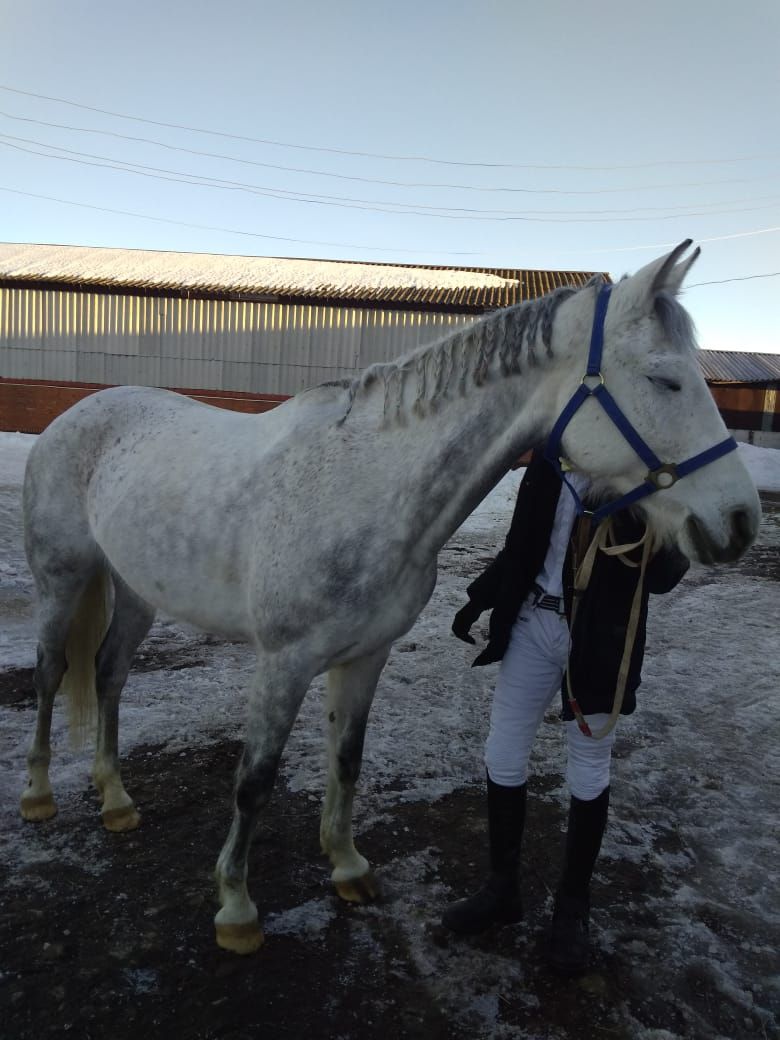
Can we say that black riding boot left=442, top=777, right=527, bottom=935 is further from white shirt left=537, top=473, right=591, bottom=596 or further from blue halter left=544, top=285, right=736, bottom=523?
blue halter left=544, top=285, right=736, bottom=523

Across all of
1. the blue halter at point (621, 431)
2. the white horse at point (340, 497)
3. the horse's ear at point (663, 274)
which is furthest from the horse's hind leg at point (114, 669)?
the horse's ear at point (663, 274)

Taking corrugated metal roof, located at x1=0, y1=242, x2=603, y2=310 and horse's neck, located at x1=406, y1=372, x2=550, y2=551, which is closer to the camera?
horse's neck, located at x1=406, y1=372, x2=550, y2=551

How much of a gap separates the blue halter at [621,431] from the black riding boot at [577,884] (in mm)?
1025

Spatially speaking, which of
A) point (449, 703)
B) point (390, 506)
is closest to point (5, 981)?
point (390, 506)

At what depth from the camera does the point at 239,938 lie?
6.99 feet

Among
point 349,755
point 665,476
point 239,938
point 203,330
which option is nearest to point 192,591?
point 349,755

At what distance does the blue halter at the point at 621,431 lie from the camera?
170cm

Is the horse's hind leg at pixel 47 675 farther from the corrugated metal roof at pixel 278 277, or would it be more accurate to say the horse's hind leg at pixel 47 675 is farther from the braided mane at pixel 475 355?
the corrugated metal roof at pixel 278 277

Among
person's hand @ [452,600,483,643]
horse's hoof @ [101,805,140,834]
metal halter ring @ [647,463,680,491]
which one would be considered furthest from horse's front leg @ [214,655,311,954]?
metal halter ring @ [647,463,680,491]

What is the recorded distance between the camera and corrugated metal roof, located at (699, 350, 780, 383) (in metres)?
30.5

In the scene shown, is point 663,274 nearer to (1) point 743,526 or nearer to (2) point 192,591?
(1) point 743,526

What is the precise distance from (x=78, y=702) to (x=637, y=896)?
8.10ft

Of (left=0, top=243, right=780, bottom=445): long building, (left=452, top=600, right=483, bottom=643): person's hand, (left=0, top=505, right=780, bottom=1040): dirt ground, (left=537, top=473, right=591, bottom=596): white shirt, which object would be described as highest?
(left=0, top=243, right=780, bottom=445): long building

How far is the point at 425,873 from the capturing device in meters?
2.57
